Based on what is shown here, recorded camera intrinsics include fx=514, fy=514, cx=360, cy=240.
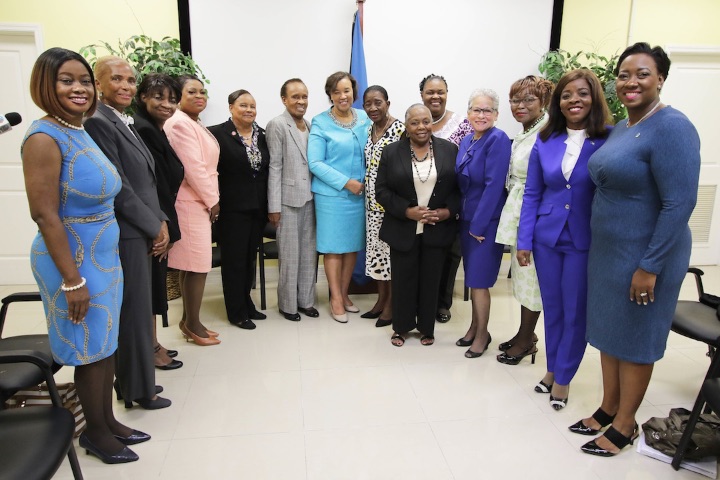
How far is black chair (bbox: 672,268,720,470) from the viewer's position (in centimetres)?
218

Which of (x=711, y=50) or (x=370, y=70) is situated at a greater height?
(x=711, y=50)

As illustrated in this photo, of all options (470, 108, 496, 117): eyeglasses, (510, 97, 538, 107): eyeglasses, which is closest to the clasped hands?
(470, 108, 496, 117): eyeglasses

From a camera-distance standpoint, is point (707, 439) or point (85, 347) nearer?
point (85, 347)

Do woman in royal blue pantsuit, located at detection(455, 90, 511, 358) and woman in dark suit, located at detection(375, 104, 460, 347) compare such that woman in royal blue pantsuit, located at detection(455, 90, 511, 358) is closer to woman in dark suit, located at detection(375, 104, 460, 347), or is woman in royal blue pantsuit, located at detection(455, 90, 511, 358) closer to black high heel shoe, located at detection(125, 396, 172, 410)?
woman in dark suit, located at detection(375, 104, 460, 347)

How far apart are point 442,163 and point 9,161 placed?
12.9ft

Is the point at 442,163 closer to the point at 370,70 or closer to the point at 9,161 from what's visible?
the point at 370,70

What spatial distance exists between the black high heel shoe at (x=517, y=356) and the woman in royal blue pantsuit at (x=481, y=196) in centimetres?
15

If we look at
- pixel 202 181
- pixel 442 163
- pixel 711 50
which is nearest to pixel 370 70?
pixel 442 163

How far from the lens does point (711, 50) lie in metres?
5.01

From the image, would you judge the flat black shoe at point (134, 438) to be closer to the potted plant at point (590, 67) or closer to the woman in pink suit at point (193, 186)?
the woman in pink suit at point (193, 186)

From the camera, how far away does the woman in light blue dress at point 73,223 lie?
1.80 m

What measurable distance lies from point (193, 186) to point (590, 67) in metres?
3.70

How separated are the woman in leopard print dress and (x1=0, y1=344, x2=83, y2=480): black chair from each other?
2291 mm

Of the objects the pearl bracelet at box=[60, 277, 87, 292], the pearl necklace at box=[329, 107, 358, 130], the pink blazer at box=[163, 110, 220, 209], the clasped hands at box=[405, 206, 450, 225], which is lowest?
the pearl bracelet at box=[60, 277, 87, 292]
